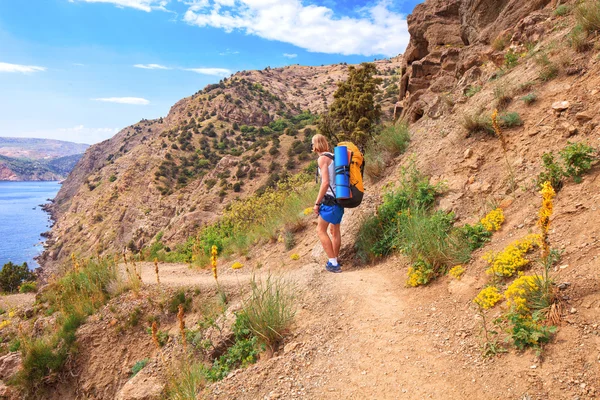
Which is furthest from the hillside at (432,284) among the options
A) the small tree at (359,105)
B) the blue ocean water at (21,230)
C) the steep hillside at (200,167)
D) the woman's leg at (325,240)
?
the blue ocean water at (21,230)

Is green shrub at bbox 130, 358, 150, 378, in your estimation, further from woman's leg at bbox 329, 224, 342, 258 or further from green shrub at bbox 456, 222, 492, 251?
green shrub at bbox 456, 222, 492, 251

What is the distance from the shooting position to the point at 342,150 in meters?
5.02

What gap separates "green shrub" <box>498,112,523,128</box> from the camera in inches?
218

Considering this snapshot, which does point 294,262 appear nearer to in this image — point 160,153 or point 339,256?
point 339,256

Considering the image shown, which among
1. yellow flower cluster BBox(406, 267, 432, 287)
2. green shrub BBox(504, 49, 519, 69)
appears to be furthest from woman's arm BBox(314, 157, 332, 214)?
green shrub BBox(504, 49, 519, 69)

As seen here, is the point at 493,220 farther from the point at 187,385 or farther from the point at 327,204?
the point at 187,385

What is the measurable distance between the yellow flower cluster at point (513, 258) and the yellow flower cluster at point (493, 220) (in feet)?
2.31

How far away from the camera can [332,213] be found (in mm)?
5230

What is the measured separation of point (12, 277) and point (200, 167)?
26426 mm

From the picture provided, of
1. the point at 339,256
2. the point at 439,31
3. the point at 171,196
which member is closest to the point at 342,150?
the point at 339,256

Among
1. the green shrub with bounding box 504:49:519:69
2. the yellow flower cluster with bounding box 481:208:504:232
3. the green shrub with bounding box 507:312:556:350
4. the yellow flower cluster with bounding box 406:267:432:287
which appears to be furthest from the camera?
the green shrub with bounding box 504:49:519:69

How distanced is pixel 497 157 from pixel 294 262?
430 cm

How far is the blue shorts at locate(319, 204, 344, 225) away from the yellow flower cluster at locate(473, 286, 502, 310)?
2.40 metres

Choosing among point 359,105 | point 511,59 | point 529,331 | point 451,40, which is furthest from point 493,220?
point 359,105
